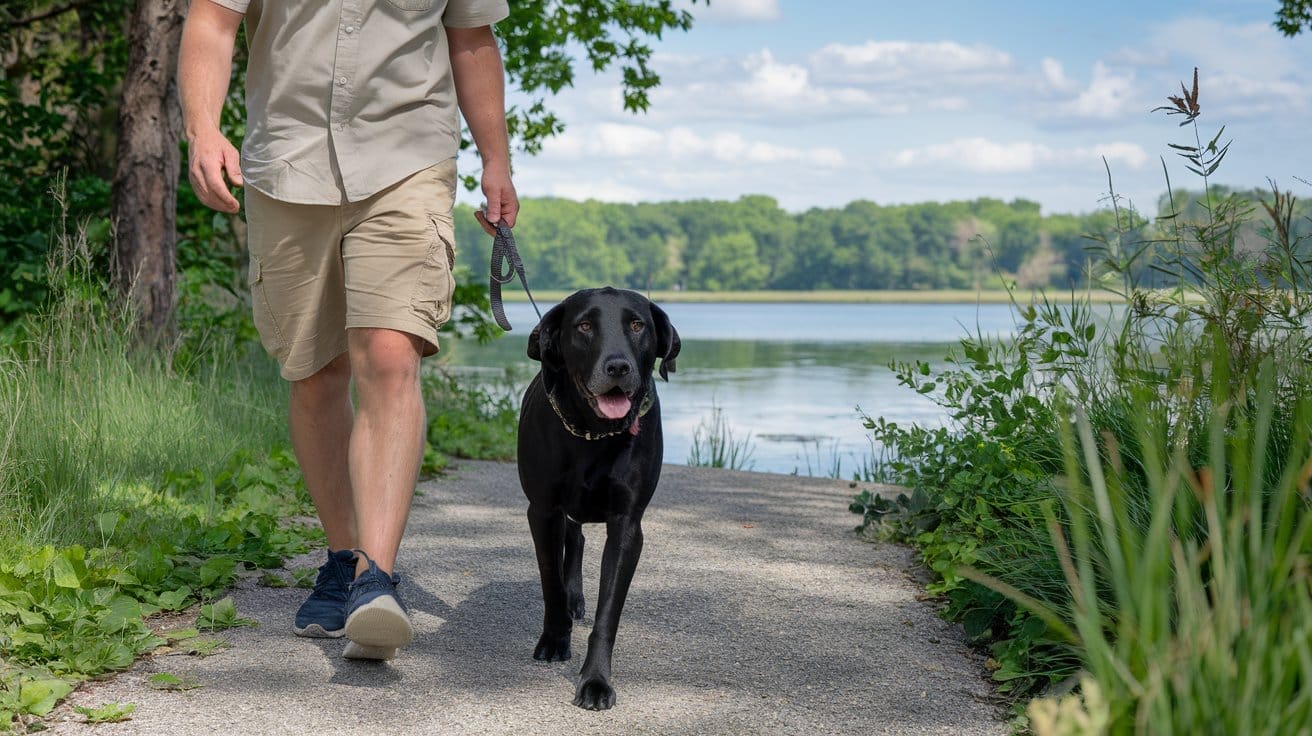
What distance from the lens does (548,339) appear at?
3.66 m

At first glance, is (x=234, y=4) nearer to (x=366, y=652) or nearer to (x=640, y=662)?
(x=366, y=652)

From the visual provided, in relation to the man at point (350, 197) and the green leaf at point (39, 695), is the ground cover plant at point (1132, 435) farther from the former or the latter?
the green leaf at point (39, 695)

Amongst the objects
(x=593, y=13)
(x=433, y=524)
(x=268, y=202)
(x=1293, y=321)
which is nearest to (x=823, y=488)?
(x=433, y=524)

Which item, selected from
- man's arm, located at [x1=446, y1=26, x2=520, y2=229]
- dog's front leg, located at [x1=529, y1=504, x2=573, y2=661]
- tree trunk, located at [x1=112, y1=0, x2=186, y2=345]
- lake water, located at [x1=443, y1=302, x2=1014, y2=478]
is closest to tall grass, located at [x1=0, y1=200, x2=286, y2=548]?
tree trunk, located at [x1=112, y1=0, x2=186, y2=345]

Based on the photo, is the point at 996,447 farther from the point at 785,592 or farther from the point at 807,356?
the point at 807,356

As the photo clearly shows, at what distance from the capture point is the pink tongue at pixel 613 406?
3451 mm

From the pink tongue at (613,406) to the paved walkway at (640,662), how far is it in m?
0.76

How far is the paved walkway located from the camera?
3.14 metres

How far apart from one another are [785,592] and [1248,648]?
2721 mm

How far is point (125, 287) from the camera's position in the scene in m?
7.86

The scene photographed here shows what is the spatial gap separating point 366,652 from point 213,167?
1400mm

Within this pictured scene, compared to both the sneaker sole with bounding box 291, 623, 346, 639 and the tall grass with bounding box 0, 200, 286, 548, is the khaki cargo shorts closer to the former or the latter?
the sneaker sole with bounding box 291, 623, 346, 639

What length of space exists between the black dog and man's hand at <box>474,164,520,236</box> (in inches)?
18.4

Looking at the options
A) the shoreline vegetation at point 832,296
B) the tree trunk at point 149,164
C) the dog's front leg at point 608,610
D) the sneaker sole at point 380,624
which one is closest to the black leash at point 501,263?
the dog's front leg at point 608,610
